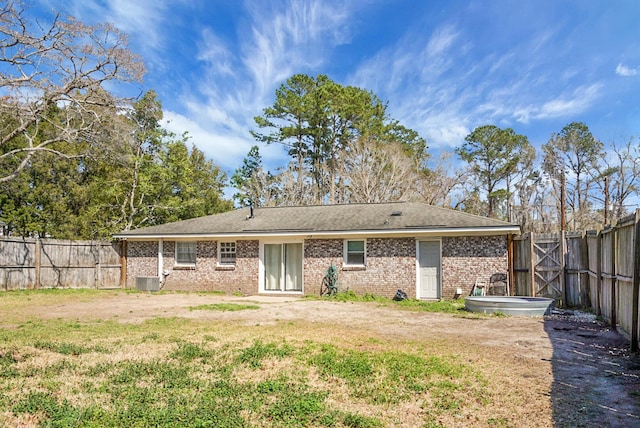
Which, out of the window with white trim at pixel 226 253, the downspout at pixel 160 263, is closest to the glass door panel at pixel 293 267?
the window with white trim at pixel 226 253

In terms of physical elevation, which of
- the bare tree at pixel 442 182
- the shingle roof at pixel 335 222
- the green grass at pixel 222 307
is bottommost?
the green grass at pixel 222 307

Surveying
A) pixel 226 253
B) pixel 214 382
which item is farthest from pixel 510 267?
pixel 214 382

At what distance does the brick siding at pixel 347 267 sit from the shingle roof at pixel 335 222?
513mm

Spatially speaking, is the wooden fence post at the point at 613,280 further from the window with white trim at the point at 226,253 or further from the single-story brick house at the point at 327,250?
the window with white trim at the point at 226,253

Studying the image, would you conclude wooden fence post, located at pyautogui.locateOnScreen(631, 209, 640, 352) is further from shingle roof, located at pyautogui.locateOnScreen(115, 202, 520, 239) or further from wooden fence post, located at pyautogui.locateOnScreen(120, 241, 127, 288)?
wooden fence post, located at pyautogui.locateOnScreen(120, 241, 127, 288)

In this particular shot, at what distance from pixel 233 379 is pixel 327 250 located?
11322 mm

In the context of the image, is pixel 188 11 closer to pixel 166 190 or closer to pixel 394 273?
pixel 394 273

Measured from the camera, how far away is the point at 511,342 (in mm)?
7238

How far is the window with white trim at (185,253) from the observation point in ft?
59.9

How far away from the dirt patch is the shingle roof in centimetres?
314

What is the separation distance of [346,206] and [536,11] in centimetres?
1027

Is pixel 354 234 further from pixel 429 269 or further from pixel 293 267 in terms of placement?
pixel 293 267

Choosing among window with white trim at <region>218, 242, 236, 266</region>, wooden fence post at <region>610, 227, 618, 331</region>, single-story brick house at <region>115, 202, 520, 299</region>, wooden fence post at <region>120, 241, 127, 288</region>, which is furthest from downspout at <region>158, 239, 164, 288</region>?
wooden fence post at <region>610, 227, 618, 331</region>

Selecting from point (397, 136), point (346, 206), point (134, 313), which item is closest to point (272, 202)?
point (397, 136)
